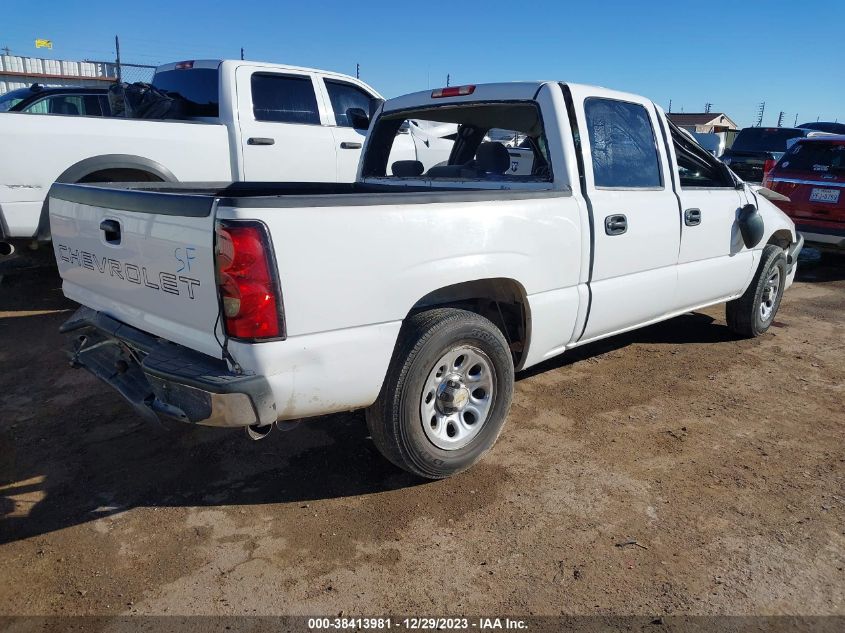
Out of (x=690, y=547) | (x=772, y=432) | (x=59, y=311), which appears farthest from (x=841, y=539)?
(x=59, y=311)

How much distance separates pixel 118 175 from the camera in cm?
577

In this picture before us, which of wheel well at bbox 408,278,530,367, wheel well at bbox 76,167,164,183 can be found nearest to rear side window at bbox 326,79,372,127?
wheel well at bbox 76,167,164,183

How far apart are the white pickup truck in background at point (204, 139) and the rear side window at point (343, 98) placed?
1 cm

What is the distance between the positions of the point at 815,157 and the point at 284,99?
6993 mm

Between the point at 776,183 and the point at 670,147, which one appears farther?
the point at 776,183

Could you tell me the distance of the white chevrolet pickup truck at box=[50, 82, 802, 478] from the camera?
248cm

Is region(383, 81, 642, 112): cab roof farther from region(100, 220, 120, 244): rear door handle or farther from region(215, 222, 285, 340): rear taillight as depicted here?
region(100, 220, 120, 244): rear door handle

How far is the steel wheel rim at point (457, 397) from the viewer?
3104mm

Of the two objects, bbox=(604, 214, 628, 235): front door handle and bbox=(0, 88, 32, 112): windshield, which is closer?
bbox=(604, 214, 628, 235): front door handle

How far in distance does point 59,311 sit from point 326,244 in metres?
4.55

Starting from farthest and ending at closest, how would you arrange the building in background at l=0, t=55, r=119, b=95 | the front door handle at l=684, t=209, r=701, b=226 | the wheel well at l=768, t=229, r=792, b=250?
the building in background at l=0, t=55, r=119, b=95, the wheel well at l=768, t=229, r=792, b=250, the front door handle at l=684, t=209, r=701, b=226

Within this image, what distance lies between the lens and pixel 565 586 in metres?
2.54

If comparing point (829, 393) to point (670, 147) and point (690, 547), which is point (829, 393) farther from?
point (690, 547)

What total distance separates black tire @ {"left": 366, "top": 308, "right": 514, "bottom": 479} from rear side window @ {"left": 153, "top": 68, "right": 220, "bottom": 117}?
4.61 m
